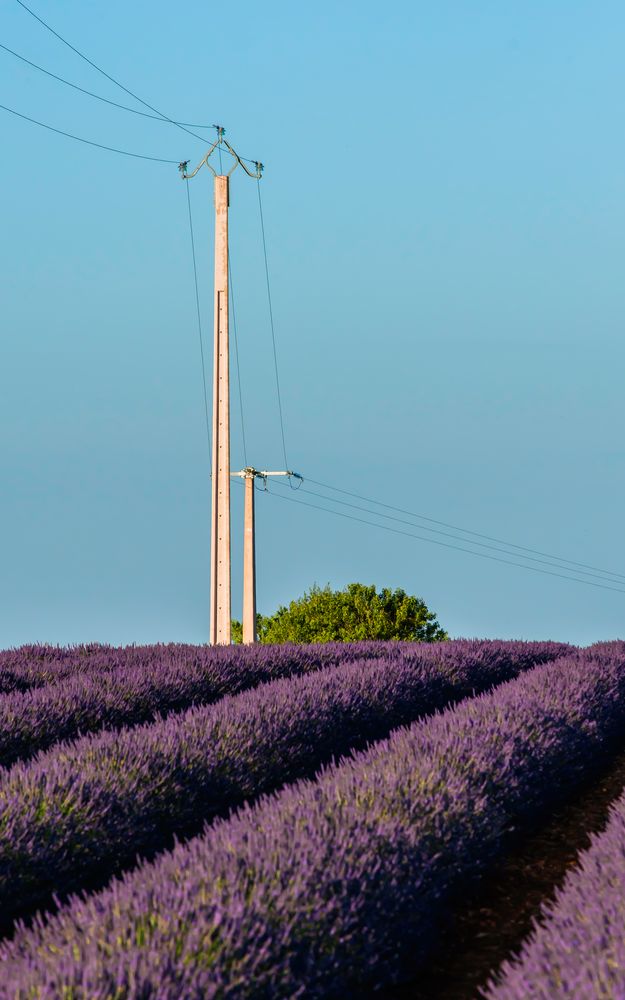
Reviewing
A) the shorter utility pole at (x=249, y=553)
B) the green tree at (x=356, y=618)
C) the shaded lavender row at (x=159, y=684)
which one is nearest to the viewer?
the shaded lavender row at (x=159, y=684)

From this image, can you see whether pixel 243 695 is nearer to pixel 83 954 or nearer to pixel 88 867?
pixel 88 867

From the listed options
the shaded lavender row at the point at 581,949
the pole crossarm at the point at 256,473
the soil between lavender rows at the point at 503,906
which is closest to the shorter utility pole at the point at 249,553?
the pole crossarm at the point at 256,473

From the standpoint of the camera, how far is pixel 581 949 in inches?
143

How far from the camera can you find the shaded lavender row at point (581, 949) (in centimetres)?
334

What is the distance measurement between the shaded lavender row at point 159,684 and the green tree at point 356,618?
1596 cm

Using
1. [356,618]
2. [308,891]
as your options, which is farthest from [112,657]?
[356,618]

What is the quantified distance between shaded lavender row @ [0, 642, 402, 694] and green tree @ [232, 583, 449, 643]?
52.5 ft

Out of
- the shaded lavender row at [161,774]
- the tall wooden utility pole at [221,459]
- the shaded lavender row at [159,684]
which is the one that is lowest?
the shaded lavender row at [161,774]

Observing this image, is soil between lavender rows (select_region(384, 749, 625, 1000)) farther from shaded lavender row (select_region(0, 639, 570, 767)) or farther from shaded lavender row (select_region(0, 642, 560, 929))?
shaded lavender row (select_region(0, 639, 570, 767))

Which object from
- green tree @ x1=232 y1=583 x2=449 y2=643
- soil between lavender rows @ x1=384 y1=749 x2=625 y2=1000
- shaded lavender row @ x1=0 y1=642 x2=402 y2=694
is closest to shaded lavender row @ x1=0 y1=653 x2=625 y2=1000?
soil between lavender rows @ x1=384 y1=749 x2=625 y2=1000

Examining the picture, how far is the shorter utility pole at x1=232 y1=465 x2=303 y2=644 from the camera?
26016 mm

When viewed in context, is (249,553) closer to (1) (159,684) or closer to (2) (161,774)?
(1) (159,684)

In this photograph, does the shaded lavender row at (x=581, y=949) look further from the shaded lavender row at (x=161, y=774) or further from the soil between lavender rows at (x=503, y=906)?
the shaded lavender row at (x=161, y=774)

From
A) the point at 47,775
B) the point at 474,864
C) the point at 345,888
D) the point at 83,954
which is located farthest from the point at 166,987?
the point at 47,775
